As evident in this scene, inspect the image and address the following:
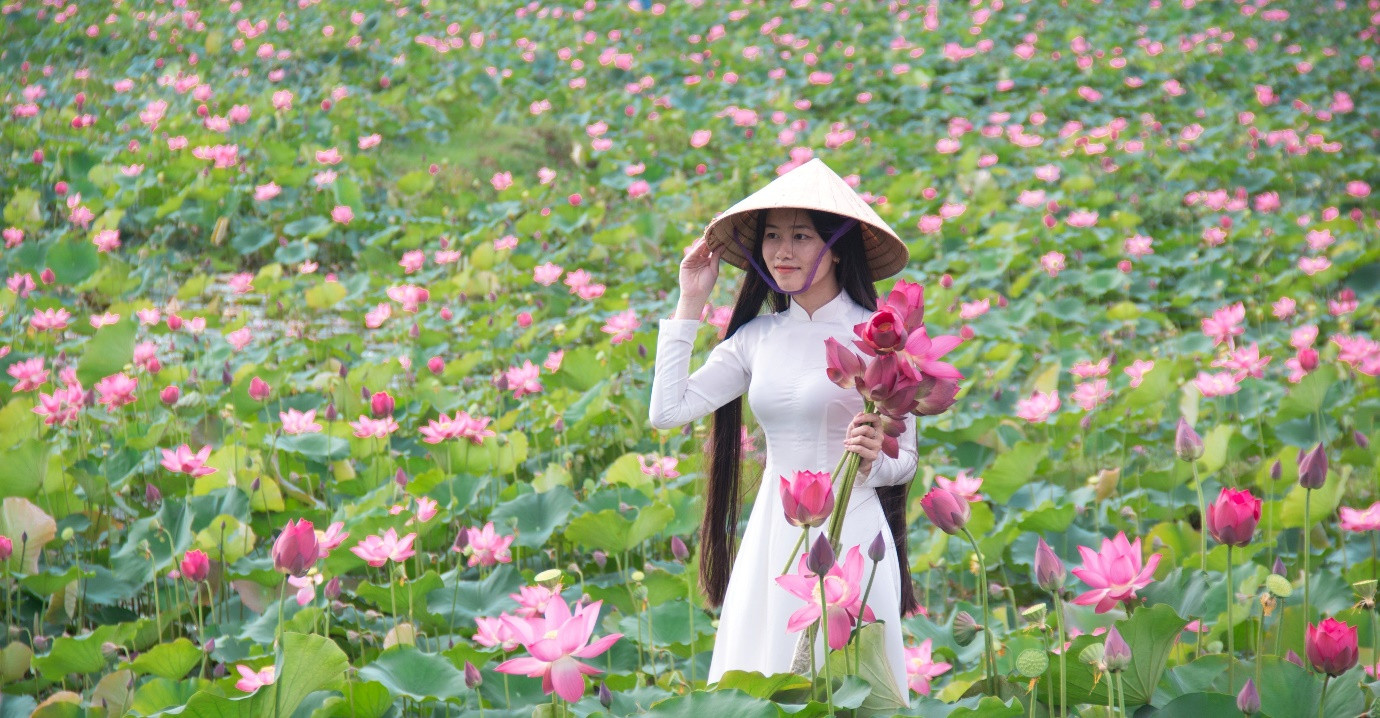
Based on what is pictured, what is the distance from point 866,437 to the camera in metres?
1.31

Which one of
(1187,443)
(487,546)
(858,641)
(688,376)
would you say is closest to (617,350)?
(487,546)

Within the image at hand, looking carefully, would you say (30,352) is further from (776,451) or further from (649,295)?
(776,451)

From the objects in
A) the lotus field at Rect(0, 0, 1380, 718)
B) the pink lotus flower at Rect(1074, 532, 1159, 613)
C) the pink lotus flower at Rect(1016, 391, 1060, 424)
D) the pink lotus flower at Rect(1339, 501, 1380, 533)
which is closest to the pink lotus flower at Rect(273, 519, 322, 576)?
the lotus field at Rect(0, 0, 1380, 718)

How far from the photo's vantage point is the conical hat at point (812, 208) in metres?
1.67

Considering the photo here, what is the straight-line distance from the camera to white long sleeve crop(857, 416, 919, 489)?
1.72 metres

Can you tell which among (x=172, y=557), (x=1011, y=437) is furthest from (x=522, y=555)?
(x=1011, y=437)

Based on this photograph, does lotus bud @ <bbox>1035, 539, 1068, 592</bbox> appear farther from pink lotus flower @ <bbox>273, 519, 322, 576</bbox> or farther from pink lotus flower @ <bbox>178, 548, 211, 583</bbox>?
pink lotus flower @ <bbox>178, 548, 211, 583</bbox>

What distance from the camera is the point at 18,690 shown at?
2068 millimetres

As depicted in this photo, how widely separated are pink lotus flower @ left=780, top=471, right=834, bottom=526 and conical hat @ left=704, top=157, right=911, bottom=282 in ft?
1.83

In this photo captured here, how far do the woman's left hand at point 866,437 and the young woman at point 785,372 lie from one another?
30cm

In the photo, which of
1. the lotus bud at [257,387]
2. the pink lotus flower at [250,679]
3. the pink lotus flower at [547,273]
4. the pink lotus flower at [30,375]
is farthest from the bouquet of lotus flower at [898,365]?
the pink lotus flower at [547,273]

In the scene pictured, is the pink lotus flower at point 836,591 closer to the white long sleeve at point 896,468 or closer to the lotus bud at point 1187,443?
the white long sleeve at point 896,468

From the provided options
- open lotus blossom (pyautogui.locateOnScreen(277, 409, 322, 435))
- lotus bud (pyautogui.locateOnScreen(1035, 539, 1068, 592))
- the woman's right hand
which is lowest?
open lotus blossom (pyautogui.locateOnScreen(277, 409, 322, 435))

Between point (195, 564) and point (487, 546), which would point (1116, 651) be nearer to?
point (487, 546)
